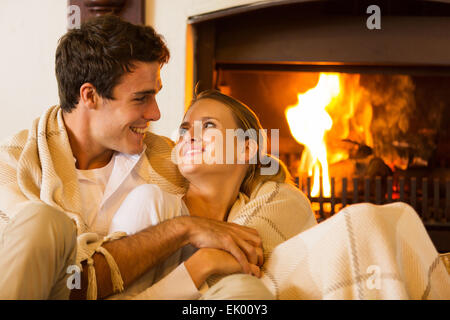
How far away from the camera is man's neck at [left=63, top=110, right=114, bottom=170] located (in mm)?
Answer: 1429

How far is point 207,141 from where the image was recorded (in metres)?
1.30

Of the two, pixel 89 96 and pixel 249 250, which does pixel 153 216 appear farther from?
pixel 89 96

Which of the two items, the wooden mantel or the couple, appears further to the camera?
the wooden mantel

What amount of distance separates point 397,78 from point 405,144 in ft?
0.93

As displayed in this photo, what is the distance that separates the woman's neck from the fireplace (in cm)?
81

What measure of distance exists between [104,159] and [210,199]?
0.33m

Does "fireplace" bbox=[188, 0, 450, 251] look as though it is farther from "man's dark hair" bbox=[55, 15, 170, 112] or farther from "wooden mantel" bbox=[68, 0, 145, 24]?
"man's dark hair" bbox=[55, 15, 170, 112]

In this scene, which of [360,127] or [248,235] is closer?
[248,235]

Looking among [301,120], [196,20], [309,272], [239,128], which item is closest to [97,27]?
[239,128]

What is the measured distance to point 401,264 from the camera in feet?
3.27

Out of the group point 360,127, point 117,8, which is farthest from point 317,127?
point 117,8

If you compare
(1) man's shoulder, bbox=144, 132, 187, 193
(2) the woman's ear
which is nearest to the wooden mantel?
(1) man's shoulder, bbox=144, 132, 187, 193

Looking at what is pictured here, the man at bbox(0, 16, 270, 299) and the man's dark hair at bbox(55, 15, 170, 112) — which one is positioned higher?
the man's dark hair at bbox(55, 15, 170, 112)

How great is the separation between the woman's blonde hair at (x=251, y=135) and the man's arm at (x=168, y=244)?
1.08 feet
